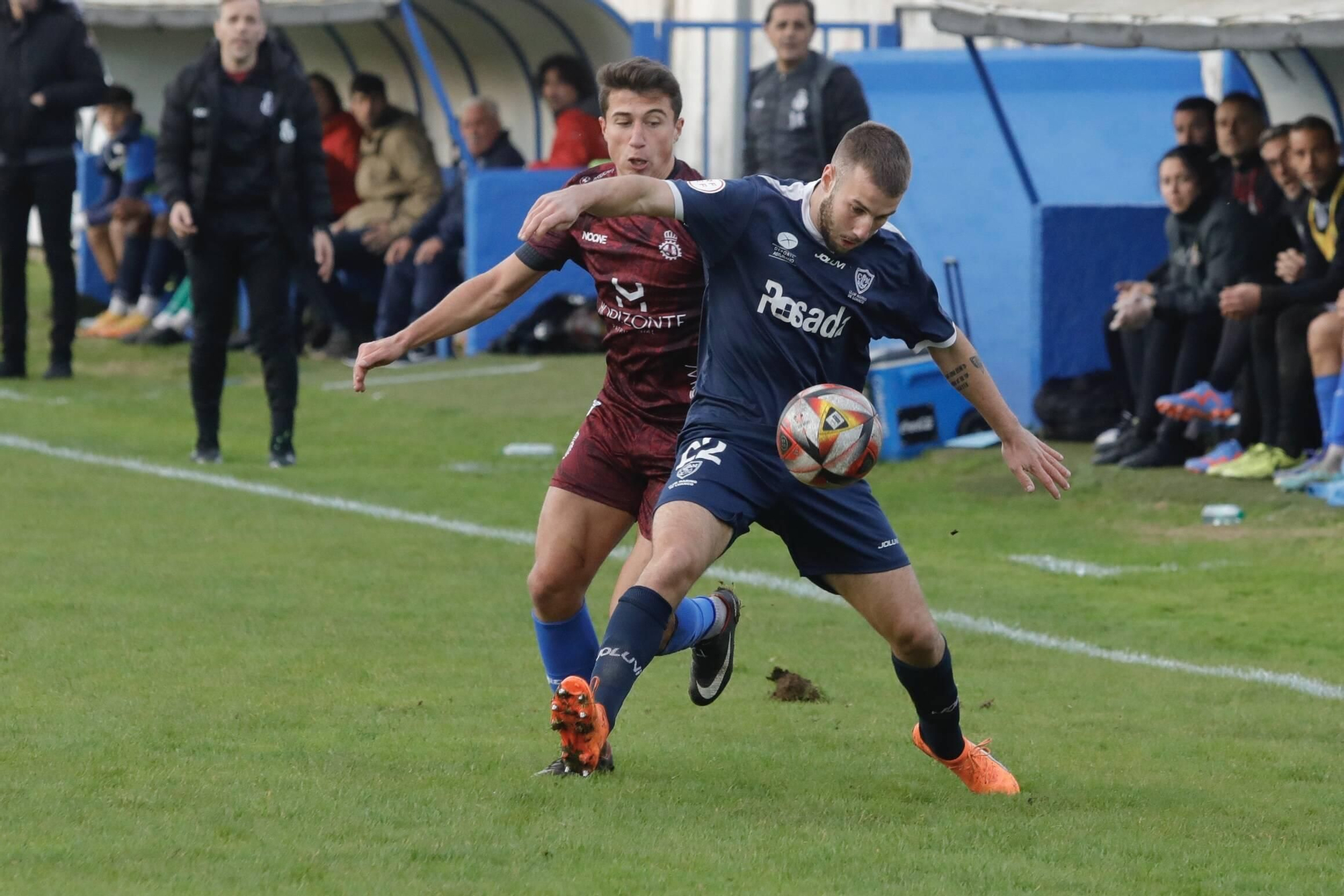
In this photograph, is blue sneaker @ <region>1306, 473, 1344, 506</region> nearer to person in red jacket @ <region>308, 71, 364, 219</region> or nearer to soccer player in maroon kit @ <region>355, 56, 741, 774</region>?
soccer player in maroon kit @ <region>355, 56, 741, 774</region>

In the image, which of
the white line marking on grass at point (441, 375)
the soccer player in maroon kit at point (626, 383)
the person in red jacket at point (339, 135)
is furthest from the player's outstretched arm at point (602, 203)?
the person in red jacket at point (339, 135)

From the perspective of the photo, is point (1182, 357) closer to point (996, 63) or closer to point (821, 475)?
point (996, 63)

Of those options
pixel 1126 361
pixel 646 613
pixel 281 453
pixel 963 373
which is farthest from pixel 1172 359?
pixel 646 613

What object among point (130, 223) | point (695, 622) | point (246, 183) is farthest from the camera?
point (130, 223)

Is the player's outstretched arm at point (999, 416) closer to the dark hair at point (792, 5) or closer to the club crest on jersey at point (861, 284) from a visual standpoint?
the club crest on jersey at point (861, 284)

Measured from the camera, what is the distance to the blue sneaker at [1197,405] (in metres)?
10.8

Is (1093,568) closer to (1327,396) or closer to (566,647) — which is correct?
(1327,396)

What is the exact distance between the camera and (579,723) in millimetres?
4738

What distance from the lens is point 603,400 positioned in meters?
5.72

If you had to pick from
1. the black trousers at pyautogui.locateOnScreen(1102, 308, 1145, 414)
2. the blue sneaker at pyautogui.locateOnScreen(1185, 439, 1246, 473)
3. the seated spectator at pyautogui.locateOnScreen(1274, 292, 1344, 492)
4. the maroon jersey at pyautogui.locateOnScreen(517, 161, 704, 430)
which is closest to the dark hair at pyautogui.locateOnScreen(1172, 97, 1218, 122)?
the black trousers at pyautogui.locateOnScreen(1102, 308, 1145, 414)

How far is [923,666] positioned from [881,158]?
1.26m

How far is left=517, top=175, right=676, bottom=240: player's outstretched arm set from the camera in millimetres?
4598

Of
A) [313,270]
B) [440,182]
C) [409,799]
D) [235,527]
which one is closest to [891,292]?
[409,799]

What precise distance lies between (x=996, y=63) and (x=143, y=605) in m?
9.70
